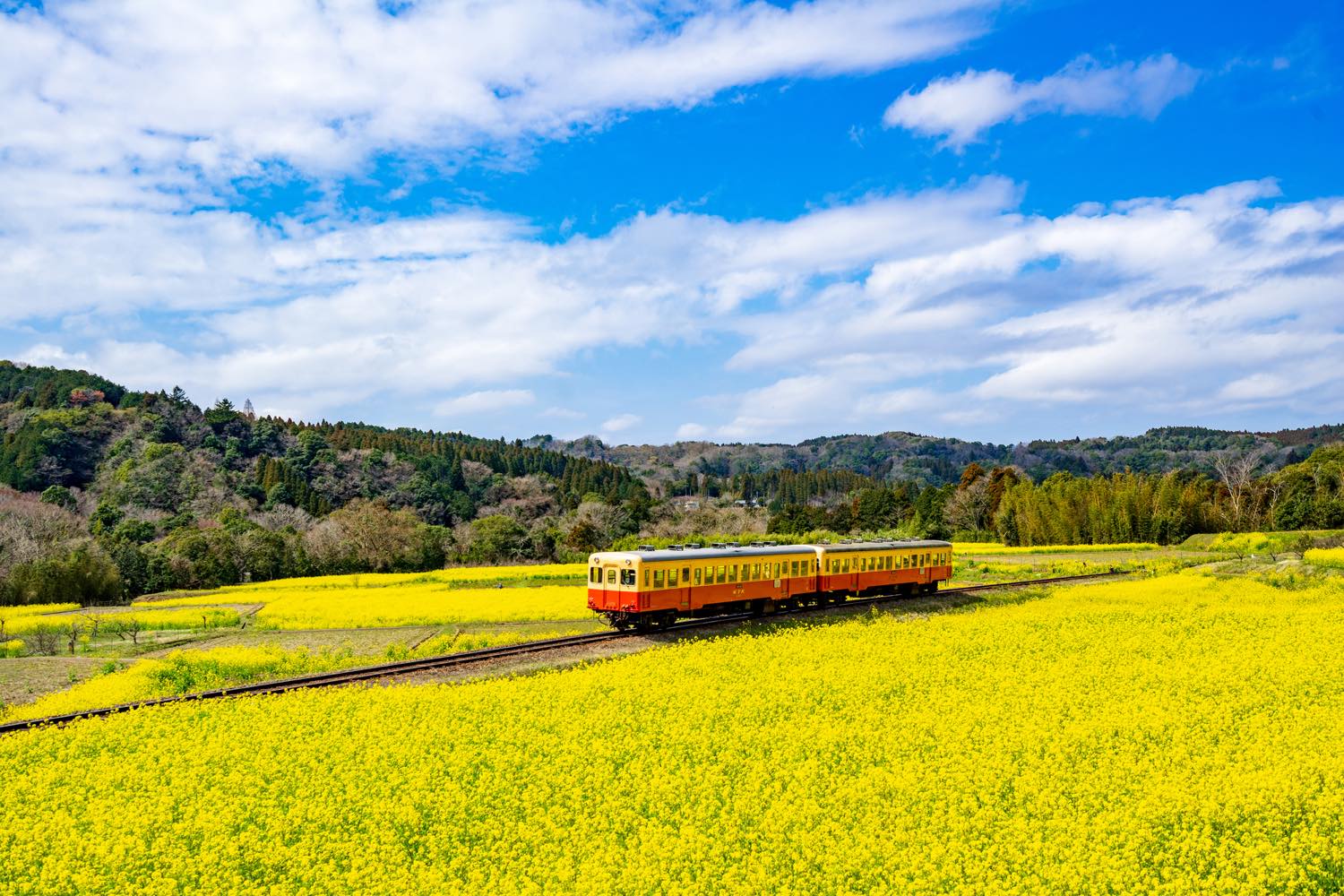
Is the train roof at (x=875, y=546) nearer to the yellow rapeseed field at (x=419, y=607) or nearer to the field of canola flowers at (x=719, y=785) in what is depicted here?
the yellow rapeseed field at (x=419, y=607)

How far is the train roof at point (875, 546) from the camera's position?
32.2 m

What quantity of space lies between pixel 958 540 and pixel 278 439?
81397 mm

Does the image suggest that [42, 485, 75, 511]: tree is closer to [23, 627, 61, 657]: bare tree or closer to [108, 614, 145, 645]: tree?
[108, 614, 145, 645]: tree

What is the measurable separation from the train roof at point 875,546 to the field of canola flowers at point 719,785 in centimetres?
1253

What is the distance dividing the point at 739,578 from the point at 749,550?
43.9 inches

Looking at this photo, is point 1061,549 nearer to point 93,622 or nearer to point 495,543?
point 495,543

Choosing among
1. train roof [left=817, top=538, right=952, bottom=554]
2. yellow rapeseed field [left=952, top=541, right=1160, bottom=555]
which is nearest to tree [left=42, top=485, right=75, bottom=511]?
train roof [left=817, top=538, right=952, bottom=554]

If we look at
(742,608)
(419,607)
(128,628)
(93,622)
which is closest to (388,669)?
(742,608)

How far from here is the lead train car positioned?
84.6 ft

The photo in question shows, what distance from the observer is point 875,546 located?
34000 mm

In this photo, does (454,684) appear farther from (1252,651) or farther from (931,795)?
(1252,651)

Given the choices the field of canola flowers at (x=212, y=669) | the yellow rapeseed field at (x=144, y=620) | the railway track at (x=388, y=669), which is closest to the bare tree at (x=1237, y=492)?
the railway track at (x=388, y=669)

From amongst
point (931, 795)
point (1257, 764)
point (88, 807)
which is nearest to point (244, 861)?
point (88, 807)

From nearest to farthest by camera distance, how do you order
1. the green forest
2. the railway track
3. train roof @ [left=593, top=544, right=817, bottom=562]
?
the railway track → train roof @ [left=593, top=544, right=817, bottom=562] → the green forest
